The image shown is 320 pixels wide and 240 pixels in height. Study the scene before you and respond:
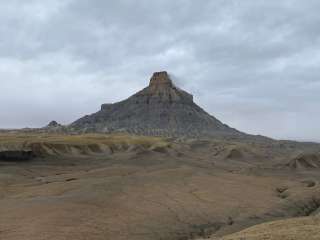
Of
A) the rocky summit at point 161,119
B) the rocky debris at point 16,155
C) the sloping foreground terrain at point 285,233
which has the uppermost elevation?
the rocky summit at point 161,119

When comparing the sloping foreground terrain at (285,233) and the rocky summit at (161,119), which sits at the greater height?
the rocky summit at (161,119)

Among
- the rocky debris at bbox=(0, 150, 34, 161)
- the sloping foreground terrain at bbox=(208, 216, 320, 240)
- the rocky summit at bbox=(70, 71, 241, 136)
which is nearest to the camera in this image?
the sloping foreground terrain at bbox=(208, 216, 320, 240)

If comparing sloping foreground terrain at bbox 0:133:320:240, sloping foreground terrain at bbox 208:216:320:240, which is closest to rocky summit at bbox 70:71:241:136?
sloping foreground terrain at bbox 0:133:320:240

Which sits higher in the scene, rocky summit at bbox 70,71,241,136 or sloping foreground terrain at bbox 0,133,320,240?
rocky summit at bbox 70,71,241,136

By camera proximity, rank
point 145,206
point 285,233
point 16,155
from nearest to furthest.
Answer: point 285,233 < point 145,206 < point 16,155

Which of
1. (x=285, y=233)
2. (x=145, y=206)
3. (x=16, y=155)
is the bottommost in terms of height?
(x=285, y=233)

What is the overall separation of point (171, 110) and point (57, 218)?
561 ft

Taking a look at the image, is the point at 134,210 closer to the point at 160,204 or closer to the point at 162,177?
the point at 160,204

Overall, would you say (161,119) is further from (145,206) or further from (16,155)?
(145,206)

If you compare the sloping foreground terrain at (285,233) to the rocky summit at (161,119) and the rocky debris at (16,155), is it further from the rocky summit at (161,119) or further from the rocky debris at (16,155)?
the rocky summit at (161,119)

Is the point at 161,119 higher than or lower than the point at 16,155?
higher

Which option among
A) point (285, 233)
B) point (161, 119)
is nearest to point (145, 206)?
point (285, 233)

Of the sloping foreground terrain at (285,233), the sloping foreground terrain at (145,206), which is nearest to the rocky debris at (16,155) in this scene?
the sloping foreground terrain at (145,206)

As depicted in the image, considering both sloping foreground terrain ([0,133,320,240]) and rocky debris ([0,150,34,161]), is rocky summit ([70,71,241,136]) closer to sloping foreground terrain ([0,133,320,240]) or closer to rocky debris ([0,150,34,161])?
rocky debris ([0,150,34,161])
